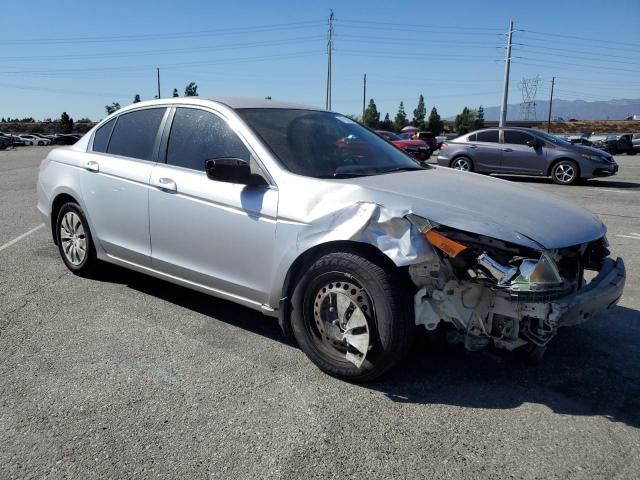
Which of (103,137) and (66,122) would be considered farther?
(66,122)

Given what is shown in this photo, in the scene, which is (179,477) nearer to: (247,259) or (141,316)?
(247,259)

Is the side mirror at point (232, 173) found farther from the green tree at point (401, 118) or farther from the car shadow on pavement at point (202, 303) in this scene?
the green tree at point (401, 118)

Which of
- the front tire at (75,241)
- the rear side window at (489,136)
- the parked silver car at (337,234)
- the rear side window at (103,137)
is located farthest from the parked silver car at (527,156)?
the front tire at (75,241)

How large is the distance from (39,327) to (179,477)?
2298mm

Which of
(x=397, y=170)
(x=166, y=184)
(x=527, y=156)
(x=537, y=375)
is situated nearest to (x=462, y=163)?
(x=527, y=156)

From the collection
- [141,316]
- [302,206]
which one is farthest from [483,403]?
[141,316]

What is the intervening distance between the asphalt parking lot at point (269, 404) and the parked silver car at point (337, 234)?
0.30 metres

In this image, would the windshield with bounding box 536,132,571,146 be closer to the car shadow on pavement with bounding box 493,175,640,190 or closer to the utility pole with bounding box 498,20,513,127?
the car shadow on pavement with bounding box 493,175,640,190

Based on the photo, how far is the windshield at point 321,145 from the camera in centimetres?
383

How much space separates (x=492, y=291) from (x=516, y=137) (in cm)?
1392

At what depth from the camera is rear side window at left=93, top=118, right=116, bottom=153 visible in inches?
201

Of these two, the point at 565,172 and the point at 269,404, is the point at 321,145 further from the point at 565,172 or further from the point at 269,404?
the point at 565,172

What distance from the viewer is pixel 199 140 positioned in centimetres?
424

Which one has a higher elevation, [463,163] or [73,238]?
[73,238]
